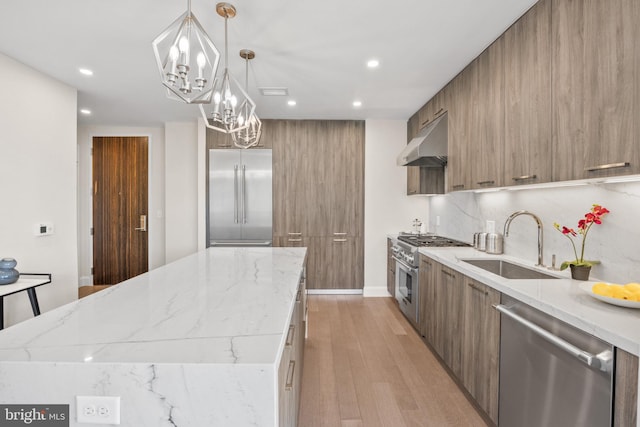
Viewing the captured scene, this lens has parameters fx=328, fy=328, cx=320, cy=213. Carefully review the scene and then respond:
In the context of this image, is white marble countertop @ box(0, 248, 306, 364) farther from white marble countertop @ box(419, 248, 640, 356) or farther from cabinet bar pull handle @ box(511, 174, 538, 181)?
cabinet bar pull handle @ box(511, 174, 538, 181)

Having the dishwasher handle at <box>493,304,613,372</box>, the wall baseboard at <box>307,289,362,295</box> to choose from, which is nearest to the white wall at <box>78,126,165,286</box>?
the wall baseboard at <box>307,289,362,295</box>

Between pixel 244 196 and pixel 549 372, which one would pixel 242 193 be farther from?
pixel 549 372

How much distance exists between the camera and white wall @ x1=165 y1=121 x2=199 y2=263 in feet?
16.6

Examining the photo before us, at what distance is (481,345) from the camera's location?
6.56 feet

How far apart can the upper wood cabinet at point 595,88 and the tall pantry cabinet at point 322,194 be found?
10.3 feet

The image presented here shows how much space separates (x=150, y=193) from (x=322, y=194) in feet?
9.31

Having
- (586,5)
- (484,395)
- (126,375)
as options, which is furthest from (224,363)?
(586,5)

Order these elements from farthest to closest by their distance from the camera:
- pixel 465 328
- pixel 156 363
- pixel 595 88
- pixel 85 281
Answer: pixel 85 281 → pixel 465 328 → pixel 595 88 → pixel 156 363

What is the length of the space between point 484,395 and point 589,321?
40.5 inches

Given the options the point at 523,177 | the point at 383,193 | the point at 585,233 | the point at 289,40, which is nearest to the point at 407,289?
the point at 383,193

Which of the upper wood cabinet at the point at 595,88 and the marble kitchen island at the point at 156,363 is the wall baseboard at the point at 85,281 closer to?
the marble kitchen island at the point at 156,363

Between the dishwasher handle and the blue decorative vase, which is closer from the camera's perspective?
the dishwasher handle

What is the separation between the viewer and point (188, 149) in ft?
16.7

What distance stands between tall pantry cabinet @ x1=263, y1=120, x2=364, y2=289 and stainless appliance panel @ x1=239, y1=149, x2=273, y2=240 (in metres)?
0.10
